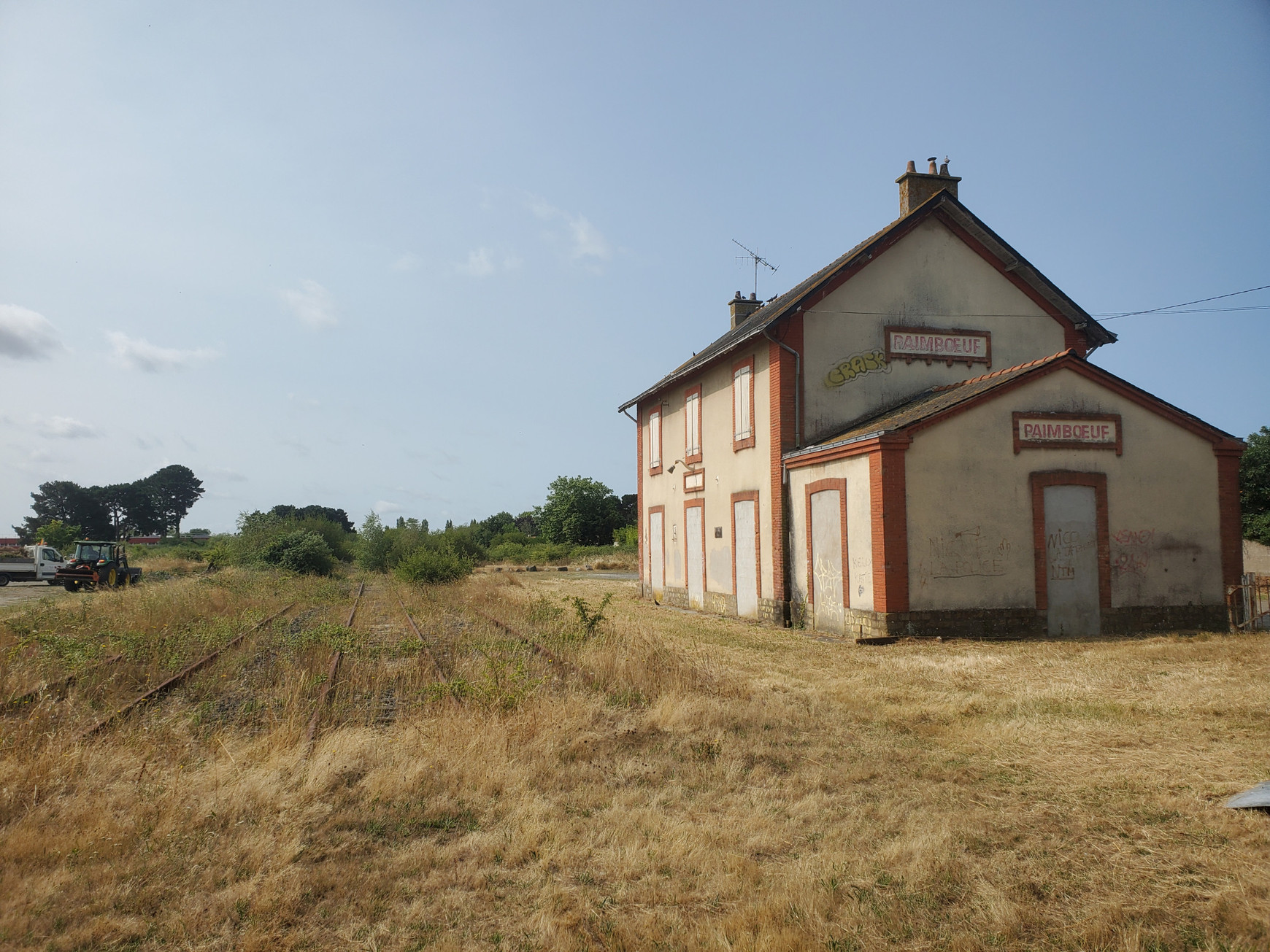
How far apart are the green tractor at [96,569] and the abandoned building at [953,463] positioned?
21.5 meters

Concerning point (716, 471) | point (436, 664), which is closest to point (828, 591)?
point (716, 471)

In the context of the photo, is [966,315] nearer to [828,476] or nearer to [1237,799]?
[828,476]

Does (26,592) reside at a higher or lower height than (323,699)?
lower

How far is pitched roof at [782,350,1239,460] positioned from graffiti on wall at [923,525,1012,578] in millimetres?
1879

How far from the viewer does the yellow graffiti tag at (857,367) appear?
52.3 ft

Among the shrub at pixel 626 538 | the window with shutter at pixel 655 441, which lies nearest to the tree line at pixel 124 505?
the shrub at pixel 626 538

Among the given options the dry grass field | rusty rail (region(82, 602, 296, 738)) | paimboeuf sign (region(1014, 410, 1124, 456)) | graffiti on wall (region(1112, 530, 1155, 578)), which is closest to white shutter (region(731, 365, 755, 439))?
paimboeuf sign (region(1014, 410, 1124, 456))

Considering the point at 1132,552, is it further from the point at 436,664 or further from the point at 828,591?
the point at 436,664

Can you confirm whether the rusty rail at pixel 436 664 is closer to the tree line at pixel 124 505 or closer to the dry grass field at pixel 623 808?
the dry grass field at pixel 623 808

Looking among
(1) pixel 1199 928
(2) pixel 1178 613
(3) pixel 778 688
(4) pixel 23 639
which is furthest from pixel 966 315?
(4) pixel 23 639

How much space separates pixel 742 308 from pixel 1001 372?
11.9m

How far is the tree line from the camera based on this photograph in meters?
85.1

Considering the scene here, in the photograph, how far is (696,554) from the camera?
20.3 meters

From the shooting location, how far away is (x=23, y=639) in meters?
9.77
